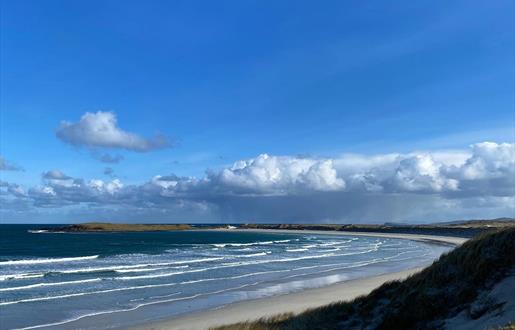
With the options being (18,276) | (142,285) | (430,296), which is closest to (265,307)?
(142,285)

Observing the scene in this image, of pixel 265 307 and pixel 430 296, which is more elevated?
pixel 430 296

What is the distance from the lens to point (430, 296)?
14.0 meters

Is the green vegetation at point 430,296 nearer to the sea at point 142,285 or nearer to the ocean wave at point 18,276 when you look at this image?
the sea at point 142,285

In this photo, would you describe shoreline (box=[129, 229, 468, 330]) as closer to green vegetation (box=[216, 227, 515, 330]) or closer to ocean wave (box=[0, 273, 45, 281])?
green vegetation (box=[216, 227, 515, 330])

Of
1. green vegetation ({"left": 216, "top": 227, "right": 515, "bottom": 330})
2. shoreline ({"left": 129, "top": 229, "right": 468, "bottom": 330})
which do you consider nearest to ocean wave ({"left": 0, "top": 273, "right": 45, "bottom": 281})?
shoreline ({"left": 129, "top": 229, "right": 468, "bottom": 330})

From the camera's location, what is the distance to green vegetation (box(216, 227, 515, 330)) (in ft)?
43.8

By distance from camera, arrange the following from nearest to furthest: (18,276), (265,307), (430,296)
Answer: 1. (430,296)
2. (265,307)
3. (18,276)

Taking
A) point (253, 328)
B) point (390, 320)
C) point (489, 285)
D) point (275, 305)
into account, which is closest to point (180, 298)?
point (275, 305)

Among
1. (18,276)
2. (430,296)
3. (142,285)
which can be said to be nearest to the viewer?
(430,296)

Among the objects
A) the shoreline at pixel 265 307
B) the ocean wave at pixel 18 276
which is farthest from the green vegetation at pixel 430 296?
the ocean wave at pixel 18 276

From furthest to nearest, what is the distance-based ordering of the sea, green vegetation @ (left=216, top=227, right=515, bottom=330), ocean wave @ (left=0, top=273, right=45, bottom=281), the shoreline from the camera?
ocean wave @ (left=0, top=273, right=45, bottom=281) → the sea → the shoreline → green vegetation @ (left=216, top=227, right=515, bottom=330)

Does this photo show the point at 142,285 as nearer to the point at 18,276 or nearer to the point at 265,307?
the point at 18,276

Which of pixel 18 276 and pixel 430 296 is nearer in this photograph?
pixel 430 296

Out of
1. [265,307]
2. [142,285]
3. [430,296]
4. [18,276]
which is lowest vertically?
Answer: [265,307]
